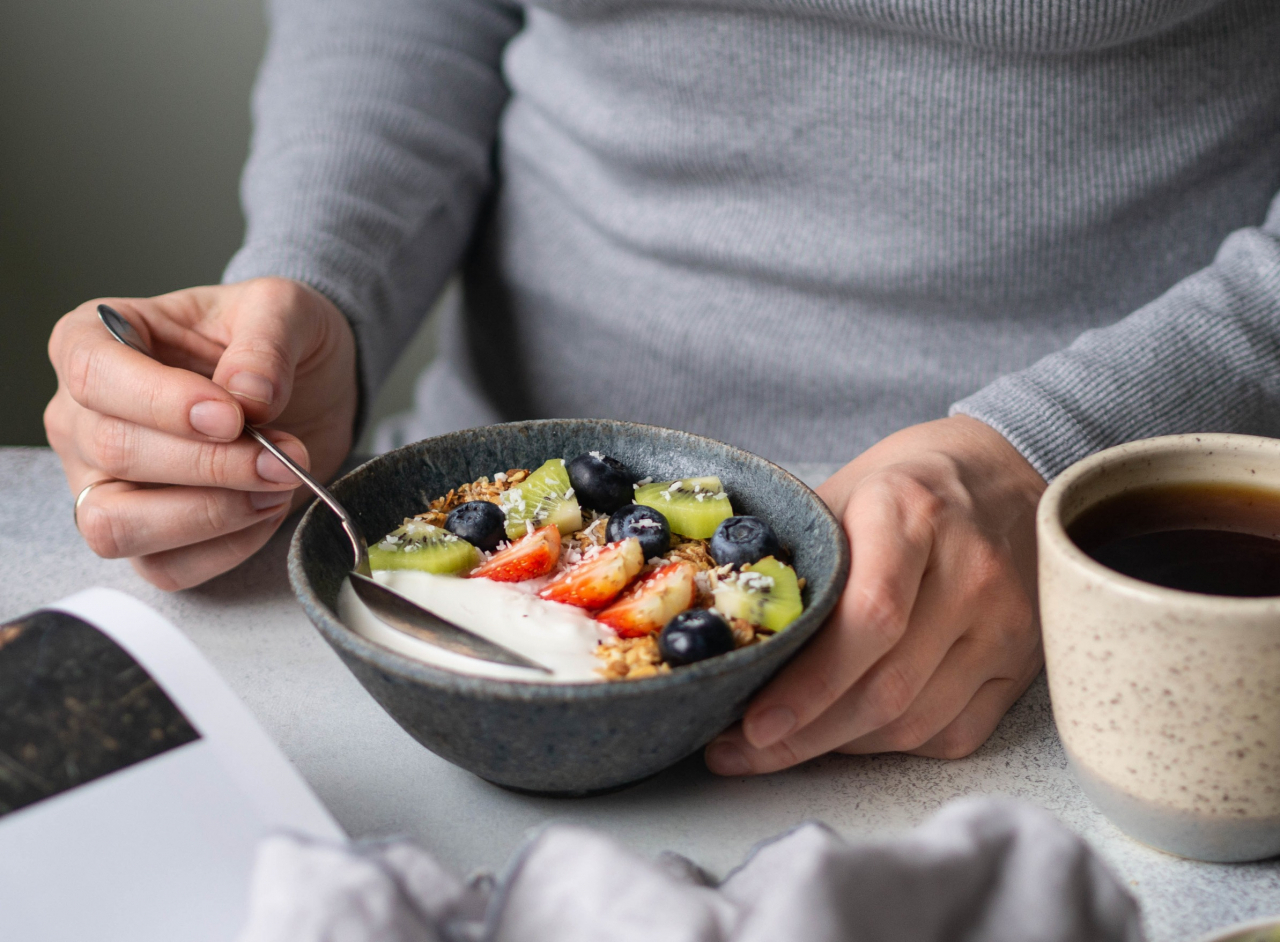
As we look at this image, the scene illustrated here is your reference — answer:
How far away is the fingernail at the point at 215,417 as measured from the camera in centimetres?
81

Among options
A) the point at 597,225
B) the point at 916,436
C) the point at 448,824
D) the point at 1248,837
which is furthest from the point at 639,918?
the point at 597,225

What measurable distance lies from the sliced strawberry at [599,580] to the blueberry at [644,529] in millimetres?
26

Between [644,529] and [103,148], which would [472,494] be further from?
[103,148]

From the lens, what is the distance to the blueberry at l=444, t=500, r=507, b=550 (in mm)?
767

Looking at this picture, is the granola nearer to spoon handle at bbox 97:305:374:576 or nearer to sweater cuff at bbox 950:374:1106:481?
spoon handle at bbox 97:305:374:576

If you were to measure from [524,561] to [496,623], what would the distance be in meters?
0.07

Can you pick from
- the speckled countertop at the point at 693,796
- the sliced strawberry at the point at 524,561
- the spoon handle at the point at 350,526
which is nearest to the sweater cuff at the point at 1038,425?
the speckled countertop at the point at 693,796

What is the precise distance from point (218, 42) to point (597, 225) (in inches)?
63.4

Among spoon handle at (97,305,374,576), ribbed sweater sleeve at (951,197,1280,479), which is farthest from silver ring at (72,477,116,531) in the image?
ribbed sweater sleeve at (951,197,1280,479)

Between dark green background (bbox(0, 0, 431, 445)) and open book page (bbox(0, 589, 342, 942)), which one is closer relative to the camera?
open book page (bbox(0, 589, 342, 942))

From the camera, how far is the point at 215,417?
808 millimetres

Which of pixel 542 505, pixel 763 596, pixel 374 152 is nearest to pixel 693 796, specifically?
pixel 763 596

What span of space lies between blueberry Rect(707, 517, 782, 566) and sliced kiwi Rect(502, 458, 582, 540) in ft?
0.38

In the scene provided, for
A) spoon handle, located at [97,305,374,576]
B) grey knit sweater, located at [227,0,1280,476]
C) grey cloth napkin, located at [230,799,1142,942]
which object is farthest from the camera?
grey knit sweater, located at [227,0,1280,476]
